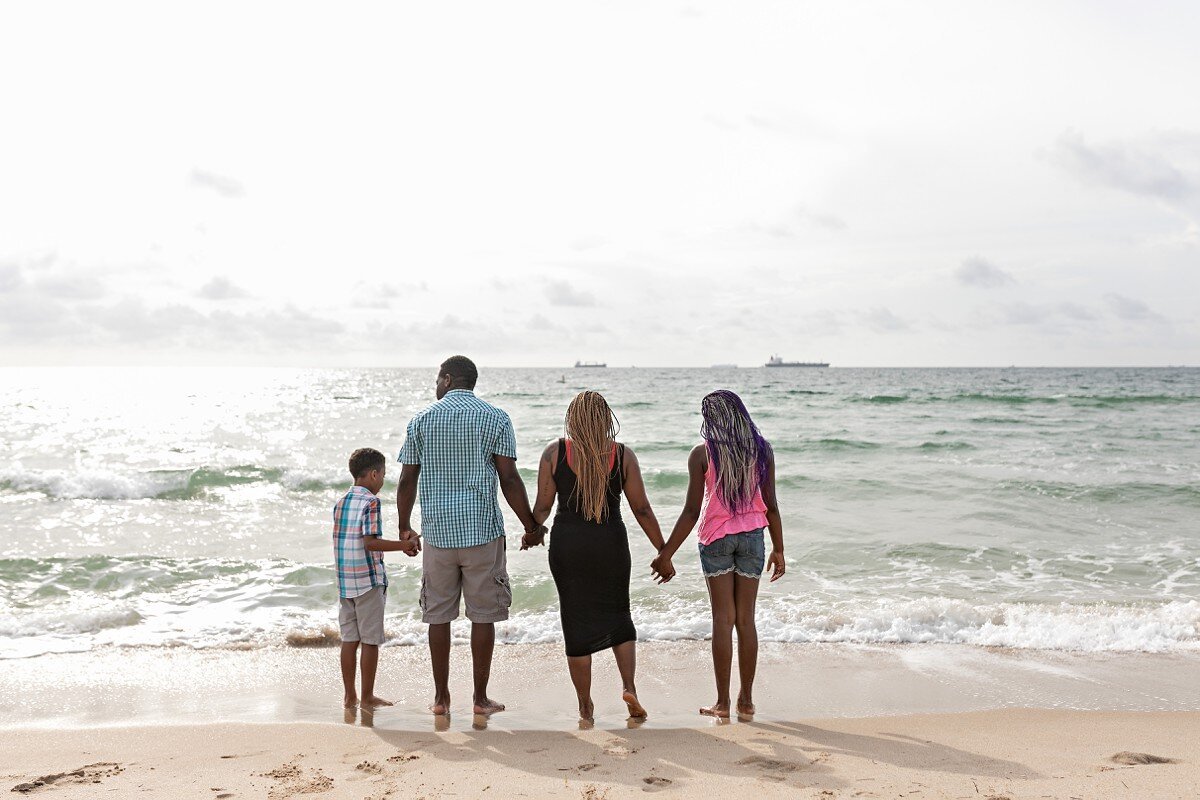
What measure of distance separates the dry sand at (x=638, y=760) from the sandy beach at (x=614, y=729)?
1 cm

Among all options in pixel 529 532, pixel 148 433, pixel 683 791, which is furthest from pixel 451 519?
pixel 148 433

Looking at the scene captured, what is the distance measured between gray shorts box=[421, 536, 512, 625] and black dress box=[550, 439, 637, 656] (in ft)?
1.24

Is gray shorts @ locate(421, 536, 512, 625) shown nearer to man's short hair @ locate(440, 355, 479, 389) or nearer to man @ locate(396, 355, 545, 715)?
man @ locate(396, 355, 545, 715)

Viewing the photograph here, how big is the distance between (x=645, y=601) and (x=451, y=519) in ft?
12.0

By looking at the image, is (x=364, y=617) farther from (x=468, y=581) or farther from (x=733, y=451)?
(x=733, y=451)

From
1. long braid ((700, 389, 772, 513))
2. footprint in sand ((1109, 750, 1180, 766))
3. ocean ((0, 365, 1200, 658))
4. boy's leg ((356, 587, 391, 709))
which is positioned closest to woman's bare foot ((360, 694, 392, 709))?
boy's leg ((356, 587, 391, 709))

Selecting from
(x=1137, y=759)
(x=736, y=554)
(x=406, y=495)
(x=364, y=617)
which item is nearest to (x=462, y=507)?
(x=406, y=495)

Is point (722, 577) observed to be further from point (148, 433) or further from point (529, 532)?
A: point (148, 433)

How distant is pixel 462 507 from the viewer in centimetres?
468

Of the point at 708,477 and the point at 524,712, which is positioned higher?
the point at 708,477

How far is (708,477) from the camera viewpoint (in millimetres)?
4750

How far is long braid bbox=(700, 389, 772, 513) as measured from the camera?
183 inches

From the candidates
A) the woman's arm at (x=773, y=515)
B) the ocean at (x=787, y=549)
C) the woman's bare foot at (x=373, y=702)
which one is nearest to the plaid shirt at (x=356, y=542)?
the woman's bare foot at (x=373, y=702)

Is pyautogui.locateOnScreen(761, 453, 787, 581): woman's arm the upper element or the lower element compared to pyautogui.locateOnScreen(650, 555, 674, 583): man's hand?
upper
